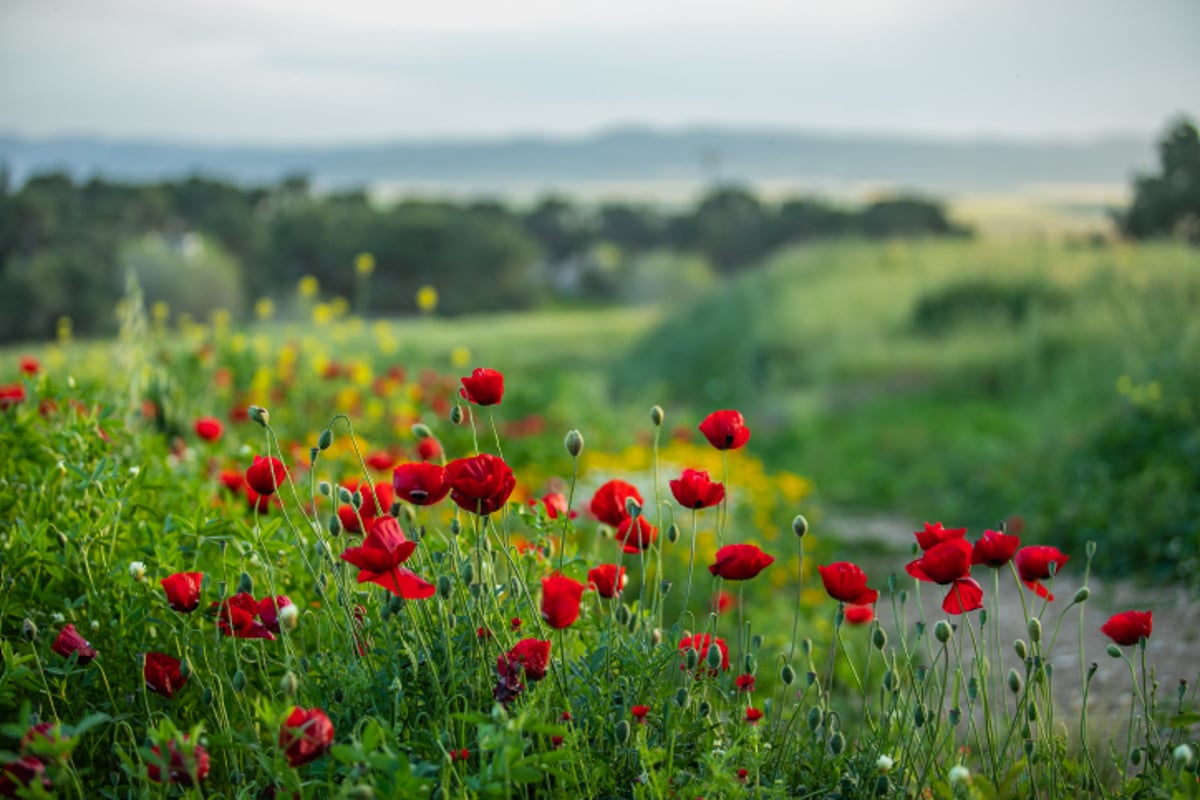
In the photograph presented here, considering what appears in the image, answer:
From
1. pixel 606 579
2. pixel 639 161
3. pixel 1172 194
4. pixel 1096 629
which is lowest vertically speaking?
pixel 1096 629

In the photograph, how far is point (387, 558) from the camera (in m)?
1.42

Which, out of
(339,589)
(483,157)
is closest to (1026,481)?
(339,589)

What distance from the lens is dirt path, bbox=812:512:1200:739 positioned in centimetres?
325

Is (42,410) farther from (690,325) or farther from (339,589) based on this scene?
(690,325)

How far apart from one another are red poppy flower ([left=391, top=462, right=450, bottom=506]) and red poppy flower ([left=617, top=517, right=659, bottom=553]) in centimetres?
35

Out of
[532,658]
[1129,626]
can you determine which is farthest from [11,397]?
[1129,626]

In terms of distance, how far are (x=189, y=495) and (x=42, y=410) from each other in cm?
58

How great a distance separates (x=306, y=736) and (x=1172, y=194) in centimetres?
1241

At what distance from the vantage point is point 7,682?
1.83 meters

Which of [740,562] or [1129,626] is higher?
[740,562]

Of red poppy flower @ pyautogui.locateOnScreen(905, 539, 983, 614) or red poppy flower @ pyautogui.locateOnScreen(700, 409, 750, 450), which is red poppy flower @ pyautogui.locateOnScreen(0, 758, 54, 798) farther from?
red poppy flower @ pyautogui.locateOnScreen(905, 539, 983, 614)

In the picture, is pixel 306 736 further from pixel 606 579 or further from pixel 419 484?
pixel 606 579

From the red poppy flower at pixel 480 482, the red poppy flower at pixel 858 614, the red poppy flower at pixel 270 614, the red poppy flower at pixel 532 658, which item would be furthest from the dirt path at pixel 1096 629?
the red poppy flower at pixel 270 614

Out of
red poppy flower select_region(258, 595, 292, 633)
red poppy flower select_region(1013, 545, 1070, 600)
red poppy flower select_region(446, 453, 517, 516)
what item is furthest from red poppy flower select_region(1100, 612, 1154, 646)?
red poppy flower select_region(258, 595, 292, 633)
